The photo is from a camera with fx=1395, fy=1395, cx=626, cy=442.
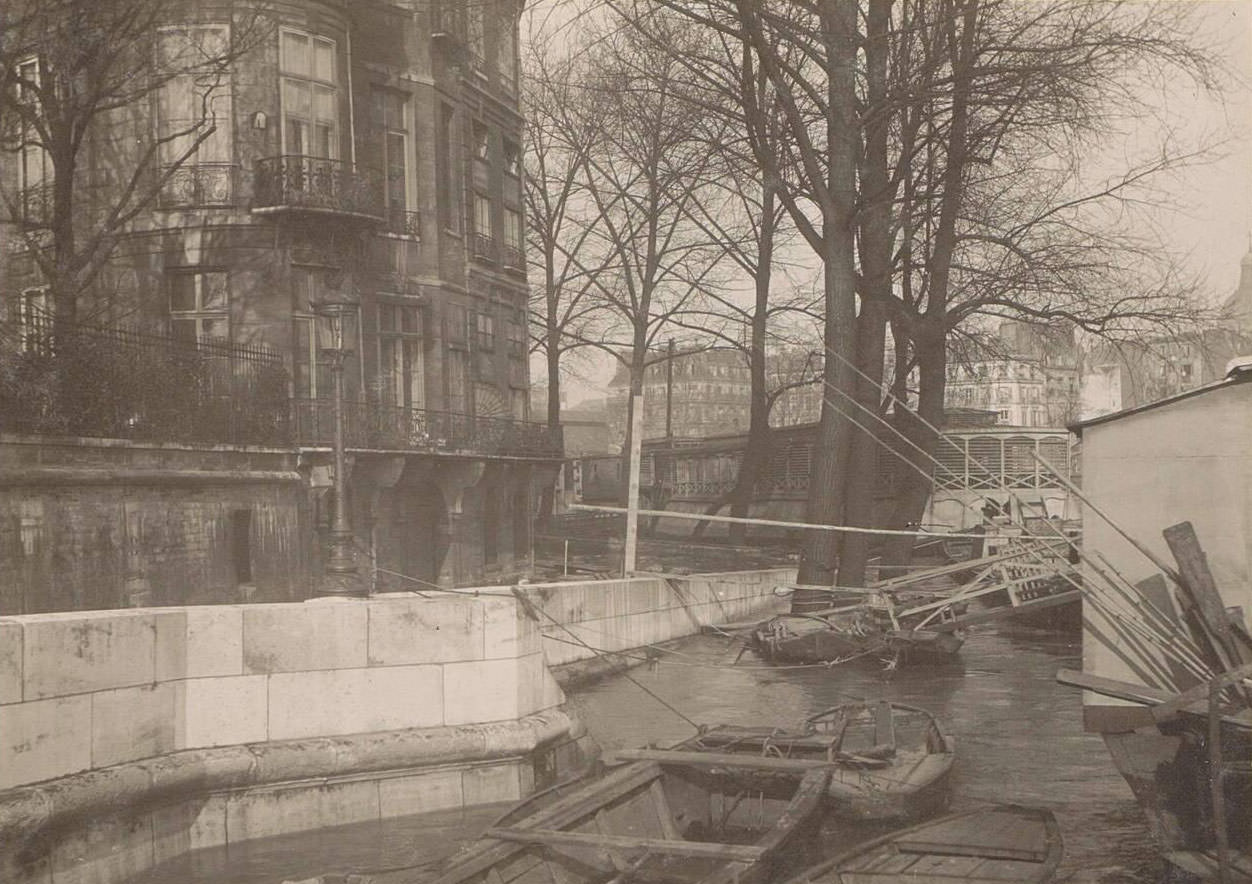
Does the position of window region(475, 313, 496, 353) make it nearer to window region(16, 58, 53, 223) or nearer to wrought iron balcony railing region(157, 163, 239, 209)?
wrought iron balcony railing region(157, 163, 239, 209)

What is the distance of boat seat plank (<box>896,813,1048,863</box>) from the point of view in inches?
361

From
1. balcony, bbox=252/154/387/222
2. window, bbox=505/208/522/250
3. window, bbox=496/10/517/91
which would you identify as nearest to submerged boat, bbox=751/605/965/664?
balcony, bbox=252/154/387/222

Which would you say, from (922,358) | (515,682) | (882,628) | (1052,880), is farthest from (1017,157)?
(1052,880)

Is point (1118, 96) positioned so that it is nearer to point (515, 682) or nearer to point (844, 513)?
point (844, 513)

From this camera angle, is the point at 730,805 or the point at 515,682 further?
the point at 515,682

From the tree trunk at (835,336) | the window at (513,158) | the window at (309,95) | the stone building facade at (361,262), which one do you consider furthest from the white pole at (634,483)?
the window at (513,158)

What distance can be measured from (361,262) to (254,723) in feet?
42.7

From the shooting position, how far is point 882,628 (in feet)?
67.4

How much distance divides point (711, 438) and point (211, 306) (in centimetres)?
3337

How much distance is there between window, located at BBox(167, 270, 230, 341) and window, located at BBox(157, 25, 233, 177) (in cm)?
167

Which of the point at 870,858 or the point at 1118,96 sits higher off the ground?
the point at 1118,96

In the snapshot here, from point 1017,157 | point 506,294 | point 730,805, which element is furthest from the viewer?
point 506,294

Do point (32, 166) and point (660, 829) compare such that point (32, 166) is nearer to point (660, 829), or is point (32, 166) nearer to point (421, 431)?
point (421, 431)

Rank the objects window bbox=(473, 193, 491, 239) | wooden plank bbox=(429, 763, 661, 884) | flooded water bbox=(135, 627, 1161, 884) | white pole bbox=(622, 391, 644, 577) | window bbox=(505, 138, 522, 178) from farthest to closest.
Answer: window bbox=(505, 138, 522, 178) → window bbox=(473, 193, 491, 239) → white pole bbox=(622, 391, 644, 577) → flooded water bbox=(135, 627, 1161, 884) → wooden plank bbox=(429, 763, 661, 884)
